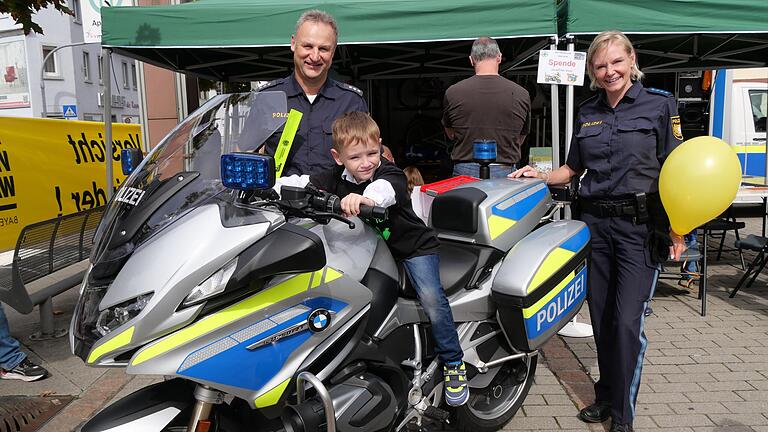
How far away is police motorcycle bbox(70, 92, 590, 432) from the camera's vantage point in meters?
1.72

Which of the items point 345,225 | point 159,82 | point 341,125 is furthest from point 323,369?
point 159,82

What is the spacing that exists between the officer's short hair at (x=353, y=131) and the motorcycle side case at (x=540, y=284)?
91 centimetres

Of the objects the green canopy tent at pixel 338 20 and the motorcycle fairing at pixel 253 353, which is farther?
the green canopy tent at pixel 338 20

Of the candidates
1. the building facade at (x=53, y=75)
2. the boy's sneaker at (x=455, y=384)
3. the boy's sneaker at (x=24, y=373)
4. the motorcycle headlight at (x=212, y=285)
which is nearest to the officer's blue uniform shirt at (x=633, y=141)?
the boy's sneaker at (x=455, y=384)

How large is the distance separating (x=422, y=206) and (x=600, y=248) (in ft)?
3.07

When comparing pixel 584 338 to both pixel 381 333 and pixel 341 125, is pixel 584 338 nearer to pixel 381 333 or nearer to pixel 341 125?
pixel 381 333

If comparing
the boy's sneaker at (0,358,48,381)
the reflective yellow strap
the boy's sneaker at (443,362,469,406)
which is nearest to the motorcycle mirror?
the reflective yellow strap

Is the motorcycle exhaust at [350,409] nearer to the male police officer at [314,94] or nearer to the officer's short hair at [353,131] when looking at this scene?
the officer's short hair at [353,131]

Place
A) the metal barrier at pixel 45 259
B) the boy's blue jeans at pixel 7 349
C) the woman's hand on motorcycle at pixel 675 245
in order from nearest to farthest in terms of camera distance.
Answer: the woman's hand on motorcycle at pixel 675 245, the boy's blue jeans at pixel 7 349, the metal barrier at pixel 45 259

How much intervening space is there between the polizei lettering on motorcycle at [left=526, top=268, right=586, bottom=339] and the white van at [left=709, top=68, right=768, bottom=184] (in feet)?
28.5

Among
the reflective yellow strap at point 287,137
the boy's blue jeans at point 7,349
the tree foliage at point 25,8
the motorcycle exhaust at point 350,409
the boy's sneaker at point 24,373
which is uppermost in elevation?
the tree foliage at point 25,8

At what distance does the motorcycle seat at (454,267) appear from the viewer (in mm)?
2658

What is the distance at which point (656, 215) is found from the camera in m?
2.95

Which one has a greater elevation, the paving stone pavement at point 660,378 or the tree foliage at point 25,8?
the tree foliage at point 25,8
